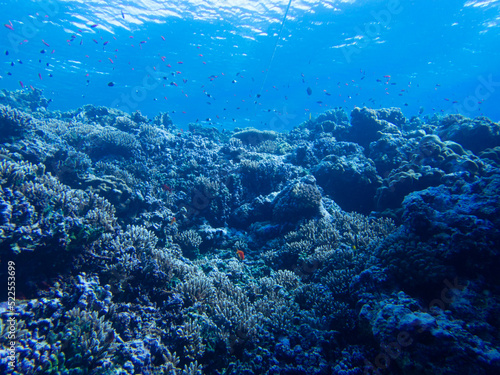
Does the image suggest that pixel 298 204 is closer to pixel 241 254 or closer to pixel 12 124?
pixel 241 254

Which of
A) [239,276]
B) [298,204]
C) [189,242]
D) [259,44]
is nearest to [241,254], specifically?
[239,276]

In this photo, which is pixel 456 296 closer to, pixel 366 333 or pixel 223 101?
pixel 366 333

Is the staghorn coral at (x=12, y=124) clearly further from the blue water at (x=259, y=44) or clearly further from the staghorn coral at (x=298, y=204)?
the staghorn coral at (x=298, y=204)

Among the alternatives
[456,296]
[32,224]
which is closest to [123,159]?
[32,224]

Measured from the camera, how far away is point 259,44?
27438 mm

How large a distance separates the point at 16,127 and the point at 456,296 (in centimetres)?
1318

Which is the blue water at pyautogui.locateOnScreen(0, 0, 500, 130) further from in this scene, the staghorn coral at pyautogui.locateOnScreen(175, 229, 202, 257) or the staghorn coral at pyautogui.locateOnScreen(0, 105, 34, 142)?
the staghorn coral at pyautogui.locateOnScreen(175, 229, 202, 257)

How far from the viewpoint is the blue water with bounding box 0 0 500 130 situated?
21.2 metres

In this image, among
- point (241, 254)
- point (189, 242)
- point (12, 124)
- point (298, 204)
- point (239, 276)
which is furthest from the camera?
point (12, 124)

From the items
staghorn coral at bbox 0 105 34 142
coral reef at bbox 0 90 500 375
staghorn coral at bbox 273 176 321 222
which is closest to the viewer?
coral reef at bbox 0 90 500 375

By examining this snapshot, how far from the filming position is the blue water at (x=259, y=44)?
834 inches

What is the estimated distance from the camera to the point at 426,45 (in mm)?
26891

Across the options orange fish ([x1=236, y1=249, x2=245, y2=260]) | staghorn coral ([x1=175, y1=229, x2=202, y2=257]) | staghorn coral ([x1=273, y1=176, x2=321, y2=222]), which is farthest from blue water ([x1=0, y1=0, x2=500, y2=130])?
orange fish ([x1=236, y1=249, x2=245, y2=260])

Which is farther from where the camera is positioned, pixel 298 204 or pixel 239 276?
pixel 298 204
